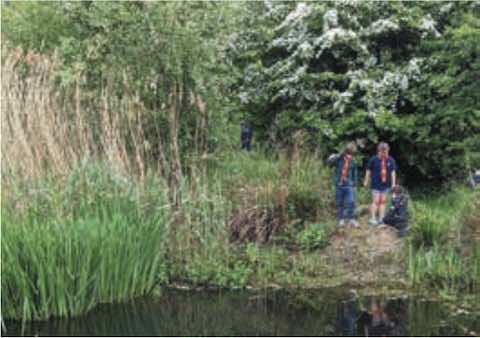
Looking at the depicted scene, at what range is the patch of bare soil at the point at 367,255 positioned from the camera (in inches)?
319

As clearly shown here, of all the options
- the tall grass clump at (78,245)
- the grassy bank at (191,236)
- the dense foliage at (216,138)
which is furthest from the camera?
the dense foliage at (216,138)

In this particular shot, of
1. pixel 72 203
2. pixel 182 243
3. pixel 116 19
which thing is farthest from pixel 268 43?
pixel 72 203

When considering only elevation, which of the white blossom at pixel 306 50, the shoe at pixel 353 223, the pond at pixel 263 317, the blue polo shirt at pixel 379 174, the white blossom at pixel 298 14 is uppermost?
the white blossom at pixel 298 14

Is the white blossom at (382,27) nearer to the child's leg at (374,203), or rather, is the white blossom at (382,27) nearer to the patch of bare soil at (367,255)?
the child's leg at (374,203)

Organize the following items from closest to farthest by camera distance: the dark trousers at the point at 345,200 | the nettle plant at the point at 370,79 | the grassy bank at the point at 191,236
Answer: the grassy bank at the point at 191,236 → the dark trousers at the point at 345,200 → the nettle plant at the point at 370,79

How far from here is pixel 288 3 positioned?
Result: 12398mm

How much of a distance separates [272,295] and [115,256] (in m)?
1.85

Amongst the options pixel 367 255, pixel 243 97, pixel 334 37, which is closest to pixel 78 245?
pixel 367 255

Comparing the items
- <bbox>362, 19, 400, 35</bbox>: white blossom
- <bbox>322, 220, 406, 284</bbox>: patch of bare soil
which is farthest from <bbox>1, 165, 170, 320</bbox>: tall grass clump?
<bbox>362, 19, 400, 35</bbox>: white blossom

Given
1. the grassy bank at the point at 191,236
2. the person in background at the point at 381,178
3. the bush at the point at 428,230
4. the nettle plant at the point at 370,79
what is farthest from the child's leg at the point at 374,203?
the nettle plant at the point at 370,79

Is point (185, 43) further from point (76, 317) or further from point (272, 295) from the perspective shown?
point (76, 317)

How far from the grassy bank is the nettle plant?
99 cm

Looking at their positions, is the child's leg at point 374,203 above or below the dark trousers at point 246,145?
below

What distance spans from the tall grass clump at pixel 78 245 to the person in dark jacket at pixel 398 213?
3.06 m
